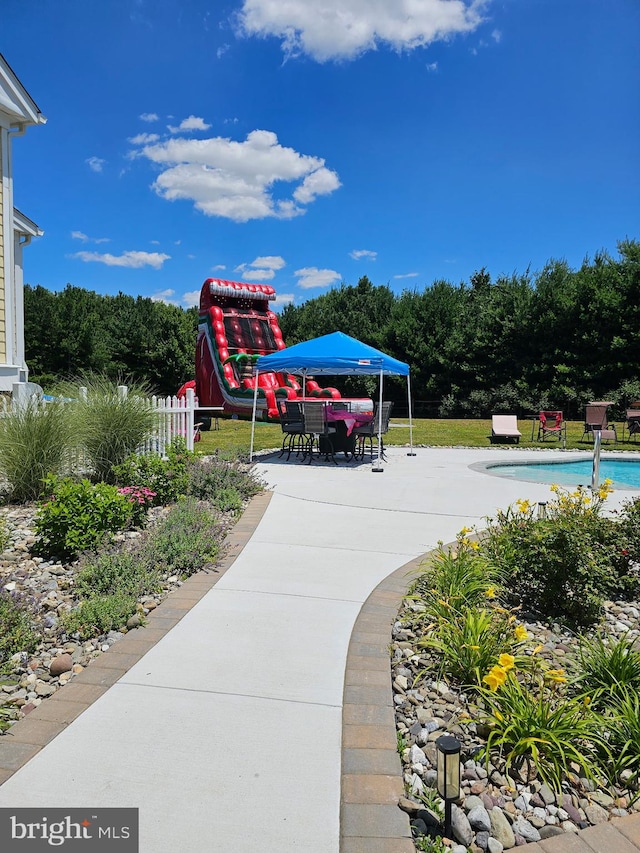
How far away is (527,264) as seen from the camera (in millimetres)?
28844

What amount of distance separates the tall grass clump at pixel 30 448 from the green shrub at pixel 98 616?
2.97 meters

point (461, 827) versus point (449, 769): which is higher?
point (449, 769)

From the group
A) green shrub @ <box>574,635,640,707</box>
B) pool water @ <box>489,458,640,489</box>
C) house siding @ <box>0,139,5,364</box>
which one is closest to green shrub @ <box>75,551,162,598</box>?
green shrub @ <box>574,635,640,707</box>

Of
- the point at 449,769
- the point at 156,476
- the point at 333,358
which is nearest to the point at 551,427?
the point at 333,358

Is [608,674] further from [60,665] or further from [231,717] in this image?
[60,665]

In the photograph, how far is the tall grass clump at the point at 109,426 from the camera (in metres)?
6.66

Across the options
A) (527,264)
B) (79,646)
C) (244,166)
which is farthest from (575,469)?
(244,166)

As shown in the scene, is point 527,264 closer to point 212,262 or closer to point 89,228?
point 212,262

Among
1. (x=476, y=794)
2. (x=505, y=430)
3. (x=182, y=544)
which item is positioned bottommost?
(x=476, y=794)

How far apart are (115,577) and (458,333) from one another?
26.7 metres

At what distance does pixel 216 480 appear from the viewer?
6926 mm

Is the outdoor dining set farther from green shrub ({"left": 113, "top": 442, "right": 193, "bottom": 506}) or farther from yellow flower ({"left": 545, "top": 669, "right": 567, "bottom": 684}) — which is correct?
yellow flower ({"left": 545, "top": 669, "right": 567, "bottom": 684})

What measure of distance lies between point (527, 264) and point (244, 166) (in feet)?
50.1

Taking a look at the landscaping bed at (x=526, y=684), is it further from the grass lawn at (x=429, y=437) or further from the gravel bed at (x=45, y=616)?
the grass lawn at (x=429, y=437)
